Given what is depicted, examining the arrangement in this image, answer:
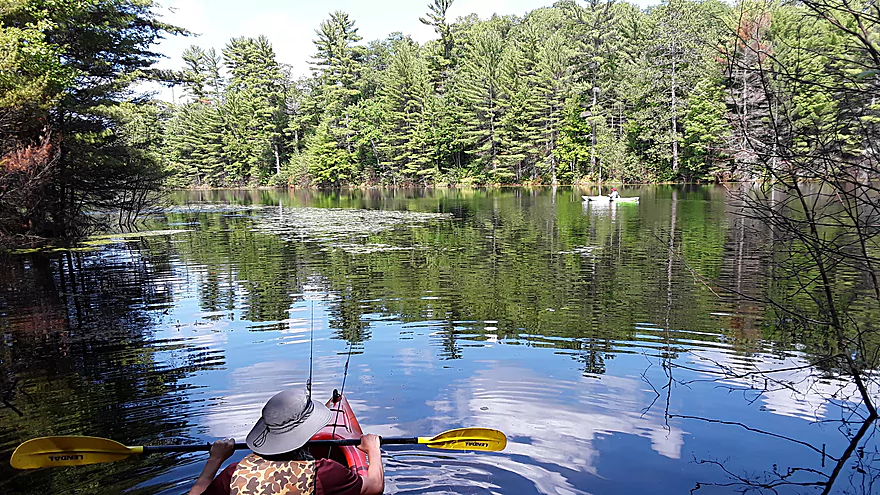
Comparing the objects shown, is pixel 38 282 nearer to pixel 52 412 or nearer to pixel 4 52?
pixel 4 52

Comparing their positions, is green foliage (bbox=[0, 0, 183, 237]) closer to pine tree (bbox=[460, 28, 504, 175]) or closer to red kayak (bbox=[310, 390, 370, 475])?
red kayak (bbox=[310, 390, 370, 475])

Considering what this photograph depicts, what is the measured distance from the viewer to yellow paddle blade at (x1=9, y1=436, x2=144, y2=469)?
4062mm

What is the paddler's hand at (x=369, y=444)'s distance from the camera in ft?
11.8

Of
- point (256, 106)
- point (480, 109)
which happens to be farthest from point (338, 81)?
point (480, 109)

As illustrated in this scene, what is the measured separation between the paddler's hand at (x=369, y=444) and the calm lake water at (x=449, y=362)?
769 millimetres

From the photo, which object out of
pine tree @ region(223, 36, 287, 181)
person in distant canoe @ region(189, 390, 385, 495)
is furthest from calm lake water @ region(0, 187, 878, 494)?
pine tree @ region(223, 36, 287, 181)

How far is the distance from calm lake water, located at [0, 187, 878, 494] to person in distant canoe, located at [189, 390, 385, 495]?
1.34 metres

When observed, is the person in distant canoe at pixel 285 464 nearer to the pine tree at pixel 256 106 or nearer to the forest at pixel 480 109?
the forest at pixel 480 109

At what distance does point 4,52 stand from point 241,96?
169 feet

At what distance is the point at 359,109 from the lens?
57.6 m

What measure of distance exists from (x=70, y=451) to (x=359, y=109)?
5589 centimetres

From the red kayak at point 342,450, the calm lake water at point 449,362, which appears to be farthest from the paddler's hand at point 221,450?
the calm lake water at point 449,362

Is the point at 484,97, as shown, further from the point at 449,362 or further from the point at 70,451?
the point at 70,451

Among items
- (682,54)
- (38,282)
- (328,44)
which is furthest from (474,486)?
(328,44)
